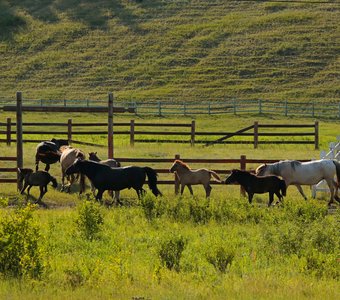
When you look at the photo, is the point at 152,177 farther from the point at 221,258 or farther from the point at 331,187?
the point at 221,258

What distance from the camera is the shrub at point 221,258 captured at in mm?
12586

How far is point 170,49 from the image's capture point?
260 feet

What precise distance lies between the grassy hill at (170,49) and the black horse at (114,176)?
44.8 m

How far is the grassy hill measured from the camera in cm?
6944

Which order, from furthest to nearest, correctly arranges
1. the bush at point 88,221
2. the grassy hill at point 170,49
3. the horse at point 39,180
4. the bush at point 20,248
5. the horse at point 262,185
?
the grassy hill at point 170,49 < the horse at point 39,180 < the horse at point 262,185 < the bush at point 88,221 < the bush at point 20,248

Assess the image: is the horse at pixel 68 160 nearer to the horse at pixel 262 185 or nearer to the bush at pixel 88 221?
the horse at pixel 262 185

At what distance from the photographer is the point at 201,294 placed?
35.7 ft

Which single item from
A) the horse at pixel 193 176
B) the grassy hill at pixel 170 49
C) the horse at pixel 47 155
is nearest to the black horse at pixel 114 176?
the horse at pixel 193 176

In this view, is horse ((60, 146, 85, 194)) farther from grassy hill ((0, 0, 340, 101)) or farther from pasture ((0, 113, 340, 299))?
grassy hill ((0, 0, 340, 101))

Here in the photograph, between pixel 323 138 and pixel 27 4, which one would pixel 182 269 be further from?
pixel 27 4

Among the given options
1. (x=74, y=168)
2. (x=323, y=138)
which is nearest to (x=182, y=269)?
(x=74, y=168)

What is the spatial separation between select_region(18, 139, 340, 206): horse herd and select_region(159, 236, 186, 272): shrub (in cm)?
771

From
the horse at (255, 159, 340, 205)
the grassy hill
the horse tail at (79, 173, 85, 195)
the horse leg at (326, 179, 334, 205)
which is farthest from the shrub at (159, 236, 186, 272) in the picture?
the grassy hill

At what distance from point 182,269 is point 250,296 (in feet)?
6.59
